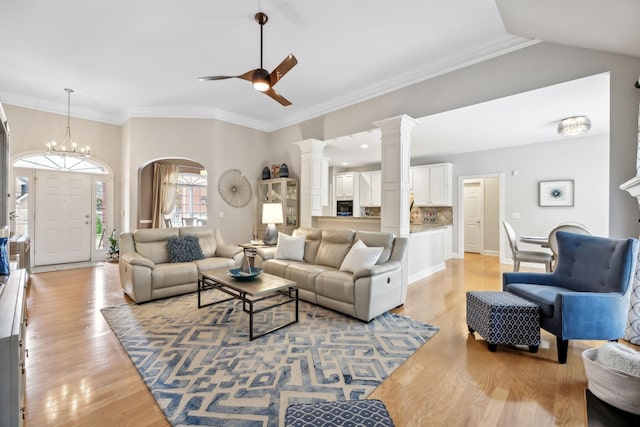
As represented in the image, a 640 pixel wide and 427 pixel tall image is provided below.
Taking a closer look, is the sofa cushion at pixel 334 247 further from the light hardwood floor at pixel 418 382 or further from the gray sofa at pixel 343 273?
the light hardwood floor at pixel 418 382

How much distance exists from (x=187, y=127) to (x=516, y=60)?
5403 mm

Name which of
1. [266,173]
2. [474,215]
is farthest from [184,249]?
[474,215]

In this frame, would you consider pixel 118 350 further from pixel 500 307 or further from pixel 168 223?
pixel 168 223

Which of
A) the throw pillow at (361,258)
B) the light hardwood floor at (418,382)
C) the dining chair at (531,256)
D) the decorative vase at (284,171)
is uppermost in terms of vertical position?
the decorative vase at (284,171)

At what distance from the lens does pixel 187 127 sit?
18.9 feet

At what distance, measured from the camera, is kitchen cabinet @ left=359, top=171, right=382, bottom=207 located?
868 cm

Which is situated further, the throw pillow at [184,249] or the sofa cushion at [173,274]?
the throw pillow at [184,249]

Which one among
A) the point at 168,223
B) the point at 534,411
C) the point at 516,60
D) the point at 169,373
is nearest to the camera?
the point at 534,411

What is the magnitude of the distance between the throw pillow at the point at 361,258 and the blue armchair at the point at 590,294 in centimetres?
139

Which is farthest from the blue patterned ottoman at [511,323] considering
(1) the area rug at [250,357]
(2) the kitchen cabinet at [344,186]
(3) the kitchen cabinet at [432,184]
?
(2) the kitchen cabinet at [344,186]

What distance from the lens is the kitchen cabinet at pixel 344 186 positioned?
29.6 feet

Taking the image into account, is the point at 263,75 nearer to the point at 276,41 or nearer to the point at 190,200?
the point at 276,41

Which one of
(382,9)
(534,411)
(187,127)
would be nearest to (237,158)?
(187,127)

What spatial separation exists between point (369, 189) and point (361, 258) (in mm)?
5661
